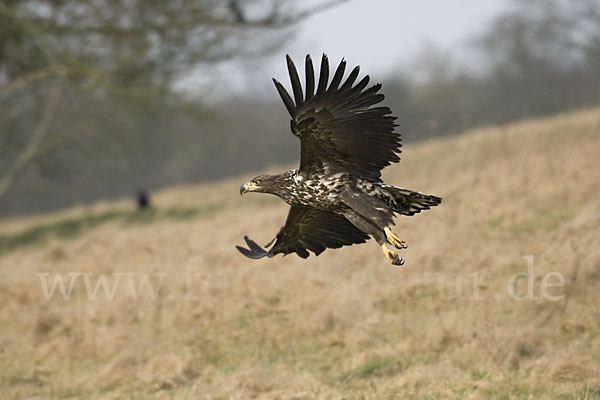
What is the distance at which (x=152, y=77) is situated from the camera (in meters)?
14.2

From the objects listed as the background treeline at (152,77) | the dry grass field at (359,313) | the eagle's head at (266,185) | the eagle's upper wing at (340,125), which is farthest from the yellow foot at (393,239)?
the background treeline at (152,77)

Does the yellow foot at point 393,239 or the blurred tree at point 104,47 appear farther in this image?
the blurred tree at point 104,47

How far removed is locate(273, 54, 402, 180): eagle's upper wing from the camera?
3.71 meters

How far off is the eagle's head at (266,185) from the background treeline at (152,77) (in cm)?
489

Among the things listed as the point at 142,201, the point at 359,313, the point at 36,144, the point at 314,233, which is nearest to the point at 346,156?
the point at 314,233

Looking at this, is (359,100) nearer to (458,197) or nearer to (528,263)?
(528,263)

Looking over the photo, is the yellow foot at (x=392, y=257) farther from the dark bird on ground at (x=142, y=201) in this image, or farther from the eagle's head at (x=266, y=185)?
the dark bird on ground at (x=142, y=201)

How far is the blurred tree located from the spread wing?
209 inches

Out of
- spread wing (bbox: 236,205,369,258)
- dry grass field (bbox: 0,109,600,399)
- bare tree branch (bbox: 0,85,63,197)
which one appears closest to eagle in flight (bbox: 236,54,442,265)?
spread wing (bbox: 236,205,369,258)

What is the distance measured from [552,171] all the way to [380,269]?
3649 mm

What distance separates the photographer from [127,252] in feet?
34.4

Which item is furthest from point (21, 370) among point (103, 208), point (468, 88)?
point (468, 88)

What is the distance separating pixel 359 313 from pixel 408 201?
239 centimetres

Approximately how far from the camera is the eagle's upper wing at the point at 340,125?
3709 millimetres
